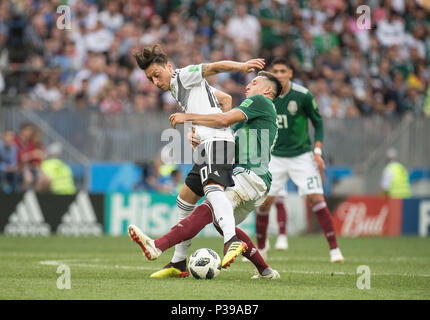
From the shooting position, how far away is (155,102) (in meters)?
18.4

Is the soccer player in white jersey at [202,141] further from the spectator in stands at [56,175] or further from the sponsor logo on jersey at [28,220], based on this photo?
the spectator in stands at [56,175]

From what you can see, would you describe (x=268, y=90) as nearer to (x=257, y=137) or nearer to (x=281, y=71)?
(x=257, y=137)

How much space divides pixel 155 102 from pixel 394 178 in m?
5.50

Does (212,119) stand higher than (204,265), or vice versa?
(212,119)

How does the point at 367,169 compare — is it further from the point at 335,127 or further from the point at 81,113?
the point at 81,113

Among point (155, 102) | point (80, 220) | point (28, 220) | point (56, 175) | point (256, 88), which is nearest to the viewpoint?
point (256, 88)

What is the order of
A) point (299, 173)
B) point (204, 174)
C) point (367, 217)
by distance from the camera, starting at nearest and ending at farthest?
point (204, 174)
point (299, 173)
point (367, 217)

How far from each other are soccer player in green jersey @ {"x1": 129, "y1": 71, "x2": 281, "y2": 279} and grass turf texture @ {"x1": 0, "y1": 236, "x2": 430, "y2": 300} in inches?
15.0

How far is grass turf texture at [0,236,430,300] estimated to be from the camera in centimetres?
671

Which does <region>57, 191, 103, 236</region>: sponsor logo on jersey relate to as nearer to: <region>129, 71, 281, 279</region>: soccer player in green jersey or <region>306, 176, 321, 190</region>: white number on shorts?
<region>306, 176, 321, 190</region>: white number on shorts

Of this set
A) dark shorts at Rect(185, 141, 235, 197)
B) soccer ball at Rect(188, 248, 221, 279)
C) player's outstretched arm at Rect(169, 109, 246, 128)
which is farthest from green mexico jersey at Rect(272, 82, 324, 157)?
soccer ball at Rect(188, 248, 221, 279)

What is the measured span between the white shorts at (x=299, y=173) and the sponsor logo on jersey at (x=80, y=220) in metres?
5.87

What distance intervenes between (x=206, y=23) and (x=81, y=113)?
4.86 meters

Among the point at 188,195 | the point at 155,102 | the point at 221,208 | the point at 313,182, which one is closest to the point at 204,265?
the point at 221,208
